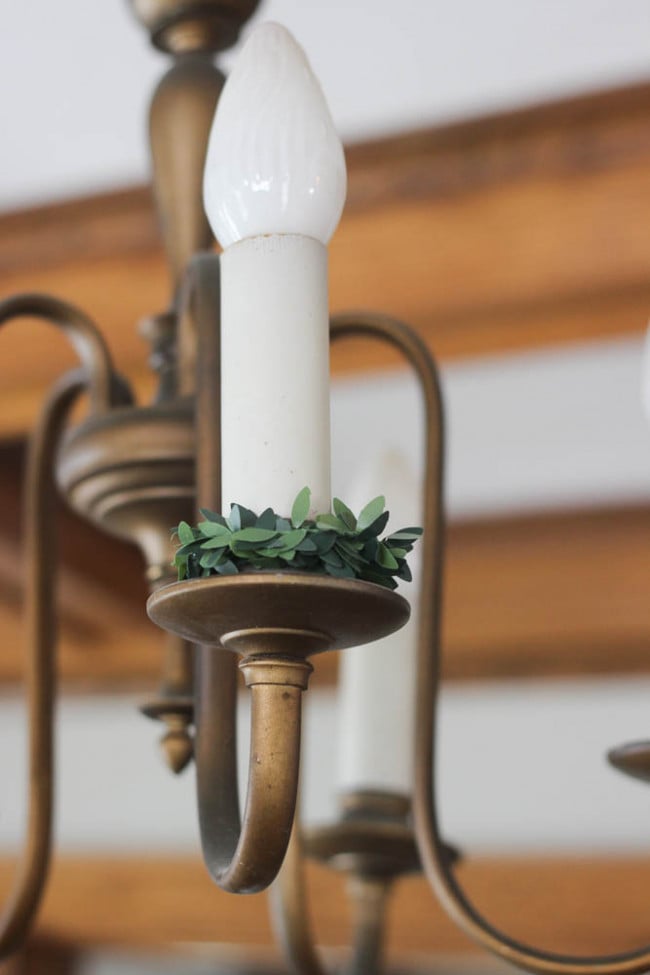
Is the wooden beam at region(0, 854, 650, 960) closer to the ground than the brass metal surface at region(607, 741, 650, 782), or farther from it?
farther from it

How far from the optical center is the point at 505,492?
2180 millimetres

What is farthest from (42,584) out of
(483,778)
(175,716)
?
(483,778)

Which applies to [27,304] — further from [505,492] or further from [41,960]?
[41,960]

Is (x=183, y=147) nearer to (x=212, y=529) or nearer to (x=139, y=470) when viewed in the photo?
(x=139, y=470)

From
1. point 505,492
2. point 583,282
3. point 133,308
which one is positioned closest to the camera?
point 583,282

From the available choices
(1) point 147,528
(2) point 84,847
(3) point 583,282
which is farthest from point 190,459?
(2) point 84,847

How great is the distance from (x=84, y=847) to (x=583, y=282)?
1.47m

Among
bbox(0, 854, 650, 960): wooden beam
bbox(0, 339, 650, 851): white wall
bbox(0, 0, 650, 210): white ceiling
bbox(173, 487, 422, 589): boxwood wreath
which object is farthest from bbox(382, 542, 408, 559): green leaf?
bbox(0, 854, 650, 960): wooden beam

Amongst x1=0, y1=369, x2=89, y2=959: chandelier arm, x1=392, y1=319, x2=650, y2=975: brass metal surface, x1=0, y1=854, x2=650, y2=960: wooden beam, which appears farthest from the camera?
x1=0, y1=854, x2=650, y2=960: wooden beam

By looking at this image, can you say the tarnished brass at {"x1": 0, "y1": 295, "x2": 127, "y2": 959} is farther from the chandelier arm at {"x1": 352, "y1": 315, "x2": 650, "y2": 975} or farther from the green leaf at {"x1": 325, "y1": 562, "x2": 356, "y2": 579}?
the green leaf at {"x1": 325, "y1": 562, "x2": 356, "y2": 579}

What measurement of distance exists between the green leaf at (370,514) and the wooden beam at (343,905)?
1.61 meters

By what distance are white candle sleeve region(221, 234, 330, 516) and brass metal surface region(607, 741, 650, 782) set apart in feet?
0.43

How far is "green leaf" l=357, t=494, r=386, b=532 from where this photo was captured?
43 cm

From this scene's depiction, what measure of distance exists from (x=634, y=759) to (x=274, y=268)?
186 millimetres
